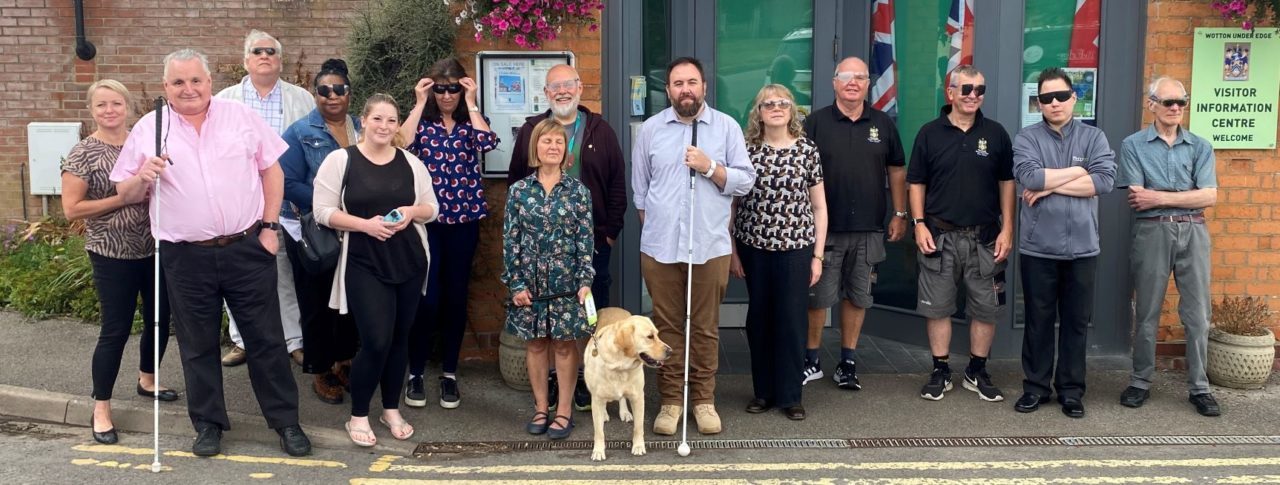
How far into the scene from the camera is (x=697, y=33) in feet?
25.5

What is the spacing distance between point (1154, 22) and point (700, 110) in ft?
9.98

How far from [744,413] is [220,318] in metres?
2.71

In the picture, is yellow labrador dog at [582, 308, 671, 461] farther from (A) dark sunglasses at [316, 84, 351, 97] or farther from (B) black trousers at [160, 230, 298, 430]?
(A) dark sunglasses at [316, 84, 351, 97]

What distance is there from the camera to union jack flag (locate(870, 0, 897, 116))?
304 inches

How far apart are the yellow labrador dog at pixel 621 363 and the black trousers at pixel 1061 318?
84.5 inches

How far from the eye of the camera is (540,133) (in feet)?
17.9

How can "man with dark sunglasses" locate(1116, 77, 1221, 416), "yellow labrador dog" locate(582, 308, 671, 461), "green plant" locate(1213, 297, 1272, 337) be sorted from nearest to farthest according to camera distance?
1. "yellow labrador dog" locate(582, 308, 671, 461)
2. "man with dark sunglasses" locate(1116, 77, 1221, 416)
3. "green plant" locate(1213, 297, 1272, 337)

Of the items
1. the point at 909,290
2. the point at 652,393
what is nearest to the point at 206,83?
the point at 652,393

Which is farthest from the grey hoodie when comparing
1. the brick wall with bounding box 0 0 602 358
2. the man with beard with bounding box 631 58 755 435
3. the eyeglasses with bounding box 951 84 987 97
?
the brick wall with bounding box 0 0 602 358

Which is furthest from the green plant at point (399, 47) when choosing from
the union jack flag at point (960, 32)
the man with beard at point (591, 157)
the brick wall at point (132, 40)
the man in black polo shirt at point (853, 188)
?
the union jack flag at point (960, 32)

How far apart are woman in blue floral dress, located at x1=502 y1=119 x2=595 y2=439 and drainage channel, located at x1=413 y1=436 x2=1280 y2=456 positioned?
1.79 ft

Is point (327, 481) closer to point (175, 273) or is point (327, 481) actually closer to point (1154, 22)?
point (175, 273)

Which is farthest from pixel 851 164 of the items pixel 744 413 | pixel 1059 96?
pixel 744 413

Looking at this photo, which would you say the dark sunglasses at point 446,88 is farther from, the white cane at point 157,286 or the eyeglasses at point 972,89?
the eyeglasses at point 972,89
